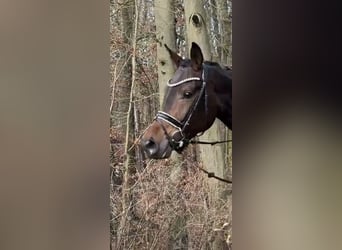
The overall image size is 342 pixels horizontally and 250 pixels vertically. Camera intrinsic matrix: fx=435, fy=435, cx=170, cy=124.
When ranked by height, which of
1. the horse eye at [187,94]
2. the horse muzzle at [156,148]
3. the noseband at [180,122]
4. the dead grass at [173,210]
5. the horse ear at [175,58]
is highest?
the horse ear at [175,58]

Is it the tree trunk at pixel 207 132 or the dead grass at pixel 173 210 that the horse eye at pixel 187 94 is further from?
the dead grass at pixel 173 210

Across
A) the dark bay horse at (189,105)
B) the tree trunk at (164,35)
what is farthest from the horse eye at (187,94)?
the tree trunk at (164,35)

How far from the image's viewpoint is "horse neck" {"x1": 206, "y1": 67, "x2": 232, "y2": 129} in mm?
2562

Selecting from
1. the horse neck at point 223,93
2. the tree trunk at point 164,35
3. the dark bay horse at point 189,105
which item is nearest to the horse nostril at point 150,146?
the dark bay horse at point 189,105

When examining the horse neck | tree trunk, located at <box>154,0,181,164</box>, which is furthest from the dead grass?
tree trunk, located at <box>154,0,181,164</box>

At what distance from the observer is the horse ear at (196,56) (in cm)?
254

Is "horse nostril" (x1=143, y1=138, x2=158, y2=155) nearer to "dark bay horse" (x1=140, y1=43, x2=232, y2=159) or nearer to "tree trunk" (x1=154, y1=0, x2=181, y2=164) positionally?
"dark bay horse" (x1=140, y1=43, x2=232, y2=159)

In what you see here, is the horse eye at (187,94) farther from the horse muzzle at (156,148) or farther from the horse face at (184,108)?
the horse muzzle at (156,148)

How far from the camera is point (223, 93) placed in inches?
101

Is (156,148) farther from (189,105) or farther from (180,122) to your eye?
(189,105)

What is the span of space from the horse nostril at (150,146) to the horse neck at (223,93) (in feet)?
1.35

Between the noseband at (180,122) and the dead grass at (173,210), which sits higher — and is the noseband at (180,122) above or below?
above
